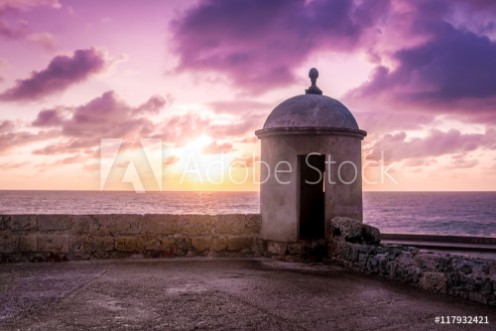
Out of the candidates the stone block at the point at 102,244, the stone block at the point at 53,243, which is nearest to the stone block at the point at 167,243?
the stone block at the point at 102,244

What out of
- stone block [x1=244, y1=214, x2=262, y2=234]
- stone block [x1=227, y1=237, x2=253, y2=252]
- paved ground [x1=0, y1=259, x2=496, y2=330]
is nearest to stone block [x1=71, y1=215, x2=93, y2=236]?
paved ground [x1=0, y1=259, x2=496, y2=330]

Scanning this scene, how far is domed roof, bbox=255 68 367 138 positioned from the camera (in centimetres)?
822

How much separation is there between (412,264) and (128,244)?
4.44 meters

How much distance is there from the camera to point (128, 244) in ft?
26.1

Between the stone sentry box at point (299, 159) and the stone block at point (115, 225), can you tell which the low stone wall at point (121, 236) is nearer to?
the stone block at point (115, 225)

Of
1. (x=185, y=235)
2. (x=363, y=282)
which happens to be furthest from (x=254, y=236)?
(x=363, y=282)

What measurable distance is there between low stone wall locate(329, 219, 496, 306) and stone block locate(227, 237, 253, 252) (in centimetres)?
142

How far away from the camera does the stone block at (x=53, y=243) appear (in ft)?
25.3

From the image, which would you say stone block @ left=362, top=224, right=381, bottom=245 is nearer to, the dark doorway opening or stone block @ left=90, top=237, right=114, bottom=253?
the dark doorway opening

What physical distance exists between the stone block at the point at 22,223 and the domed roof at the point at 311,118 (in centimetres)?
402

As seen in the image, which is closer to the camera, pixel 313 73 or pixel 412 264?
pixel 412 264

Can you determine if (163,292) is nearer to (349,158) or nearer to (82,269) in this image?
(82,269)

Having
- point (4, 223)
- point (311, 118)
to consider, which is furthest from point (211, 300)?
point (4, 223)

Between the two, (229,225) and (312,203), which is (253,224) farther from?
(312,203)
